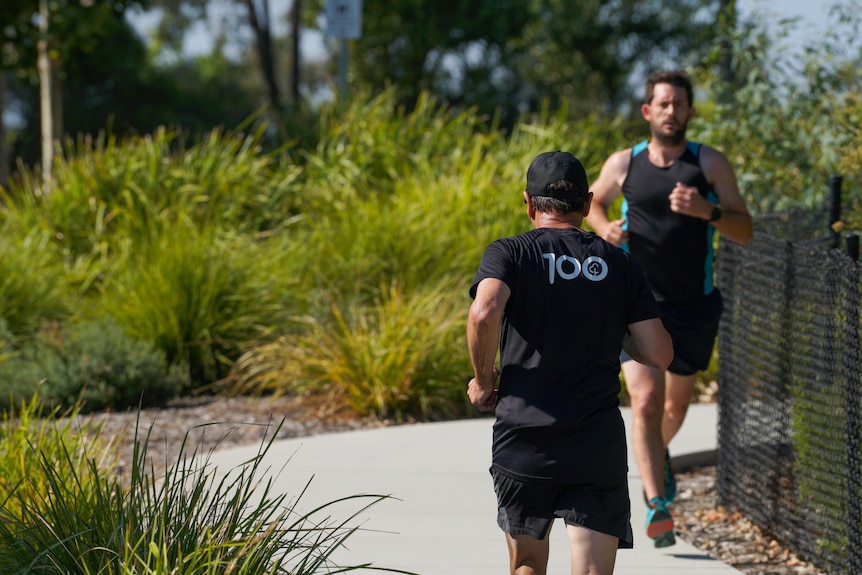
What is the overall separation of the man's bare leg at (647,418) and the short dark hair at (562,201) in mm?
1719

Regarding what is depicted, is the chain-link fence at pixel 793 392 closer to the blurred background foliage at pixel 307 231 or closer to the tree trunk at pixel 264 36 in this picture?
the blurred background foliage at pixel 307 231

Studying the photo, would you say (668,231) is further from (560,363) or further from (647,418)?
(560,363)

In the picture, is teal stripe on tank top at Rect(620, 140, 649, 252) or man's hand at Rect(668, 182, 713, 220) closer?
man's hand at Rect(668, 182, 713, 220)

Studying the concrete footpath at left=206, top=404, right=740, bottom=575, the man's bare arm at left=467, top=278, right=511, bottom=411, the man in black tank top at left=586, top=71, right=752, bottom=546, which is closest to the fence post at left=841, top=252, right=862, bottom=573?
the concrete footpath at left=206, top=404, right=740, bottom=575

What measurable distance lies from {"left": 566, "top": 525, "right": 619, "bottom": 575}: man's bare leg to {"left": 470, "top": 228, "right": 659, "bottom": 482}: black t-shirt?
161mm

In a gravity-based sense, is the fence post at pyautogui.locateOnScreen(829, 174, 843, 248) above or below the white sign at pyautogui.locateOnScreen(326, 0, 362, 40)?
below

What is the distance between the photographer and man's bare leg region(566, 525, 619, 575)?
3373 mm

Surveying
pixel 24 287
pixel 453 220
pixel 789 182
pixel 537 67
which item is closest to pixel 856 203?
pixel 789 182

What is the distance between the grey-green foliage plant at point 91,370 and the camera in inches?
298

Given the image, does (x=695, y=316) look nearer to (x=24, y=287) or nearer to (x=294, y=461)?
Result: (x=294, y=461)

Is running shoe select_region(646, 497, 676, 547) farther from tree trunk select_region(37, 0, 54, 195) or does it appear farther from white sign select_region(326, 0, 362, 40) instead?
tree trunk select_region(37, 0, 54, 195)

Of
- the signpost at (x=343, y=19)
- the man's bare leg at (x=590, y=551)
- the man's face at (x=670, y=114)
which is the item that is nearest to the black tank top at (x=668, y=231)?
the man's face at (x=670, y=114)

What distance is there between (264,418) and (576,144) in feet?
17.1

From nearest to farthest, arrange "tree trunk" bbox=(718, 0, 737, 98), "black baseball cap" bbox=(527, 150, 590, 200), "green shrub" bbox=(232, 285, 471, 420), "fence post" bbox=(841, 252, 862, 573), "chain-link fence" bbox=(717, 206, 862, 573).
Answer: "black baseball cap" bbox=(527, 150, 590, 200) < "fence post" bbox=(841, 252, 862, 573) < "chain-link fence" bbox=(717, 206, 862, 573) < "green shrub" bbox=(232, 285, 471, 420) < "tree trunk" bbox=(718, 0, 737, 98)
